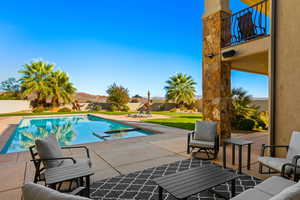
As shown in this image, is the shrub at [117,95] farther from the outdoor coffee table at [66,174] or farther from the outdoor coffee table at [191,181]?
the outdoor coffee table at [191,181]

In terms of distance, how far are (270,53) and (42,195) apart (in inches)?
208

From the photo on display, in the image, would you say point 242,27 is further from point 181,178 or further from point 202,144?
point 181,178

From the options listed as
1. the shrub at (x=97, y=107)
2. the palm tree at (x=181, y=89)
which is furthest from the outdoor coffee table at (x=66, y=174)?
the shrub at (x=97, y=107)

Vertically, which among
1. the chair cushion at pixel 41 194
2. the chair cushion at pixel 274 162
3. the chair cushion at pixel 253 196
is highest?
the chair cushion at pixel 41 194

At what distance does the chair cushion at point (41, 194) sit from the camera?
84 centimetres

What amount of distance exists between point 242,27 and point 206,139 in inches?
Answer: 164

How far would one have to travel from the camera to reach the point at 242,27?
5324mm

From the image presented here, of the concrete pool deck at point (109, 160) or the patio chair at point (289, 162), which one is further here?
the concrete pool deck at point (109, 160)

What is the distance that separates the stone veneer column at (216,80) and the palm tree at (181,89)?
55.7ft

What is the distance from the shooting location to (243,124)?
27.3ft

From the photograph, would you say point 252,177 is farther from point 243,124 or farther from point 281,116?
point 243,124

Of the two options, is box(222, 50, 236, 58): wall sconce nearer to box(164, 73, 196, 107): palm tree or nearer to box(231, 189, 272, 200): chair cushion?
box(231, 189, 272, 200): chair cushion

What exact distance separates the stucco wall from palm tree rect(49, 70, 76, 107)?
22661 millimetres

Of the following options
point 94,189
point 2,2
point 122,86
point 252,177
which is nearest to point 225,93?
point 252,177
